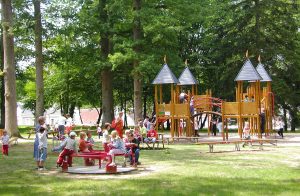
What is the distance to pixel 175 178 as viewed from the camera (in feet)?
39.5

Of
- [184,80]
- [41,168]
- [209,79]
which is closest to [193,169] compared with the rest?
[41,168]

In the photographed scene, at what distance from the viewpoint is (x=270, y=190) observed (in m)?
10.1

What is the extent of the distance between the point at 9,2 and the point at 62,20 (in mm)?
8411

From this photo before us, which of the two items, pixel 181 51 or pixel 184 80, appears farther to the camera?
pixel 181 51

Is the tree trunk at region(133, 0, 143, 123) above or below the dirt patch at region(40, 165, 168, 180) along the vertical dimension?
above

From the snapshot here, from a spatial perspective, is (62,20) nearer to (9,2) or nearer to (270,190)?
(9,2)

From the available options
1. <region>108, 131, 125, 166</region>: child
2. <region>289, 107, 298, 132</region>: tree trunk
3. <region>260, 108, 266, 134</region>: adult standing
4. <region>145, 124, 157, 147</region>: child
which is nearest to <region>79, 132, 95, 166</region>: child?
<region>108, 131, 125, 166</region>: child

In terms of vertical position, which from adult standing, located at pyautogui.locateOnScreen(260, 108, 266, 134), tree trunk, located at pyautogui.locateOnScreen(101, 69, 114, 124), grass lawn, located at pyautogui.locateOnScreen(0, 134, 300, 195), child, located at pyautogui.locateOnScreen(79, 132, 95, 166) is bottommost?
grass lawn, located at pyautogui.locateOnScreen(0, 134, 300, 195)

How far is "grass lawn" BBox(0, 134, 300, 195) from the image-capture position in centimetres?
1022

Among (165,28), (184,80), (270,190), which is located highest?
(165,28)

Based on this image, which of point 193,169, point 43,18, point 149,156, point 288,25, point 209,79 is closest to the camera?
point 193,169

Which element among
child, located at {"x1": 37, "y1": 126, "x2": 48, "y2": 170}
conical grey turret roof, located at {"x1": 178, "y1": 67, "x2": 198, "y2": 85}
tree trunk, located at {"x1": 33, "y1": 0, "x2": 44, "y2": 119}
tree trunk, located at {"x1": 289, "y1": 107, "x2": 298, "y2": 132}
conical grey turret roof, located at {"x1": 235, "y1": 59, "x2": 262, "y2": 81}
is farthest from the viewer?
tree trunk, located at {"x1": 289, "y1": 107, "x2": 298, "y2": 132}

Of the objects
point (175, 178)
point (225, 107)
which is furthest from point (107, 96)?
point (175, 178)

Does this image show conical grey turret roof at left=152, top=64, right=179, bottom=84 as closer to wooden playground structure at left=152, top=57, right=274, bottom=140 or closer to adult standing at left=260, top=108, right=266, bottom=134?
wooden playground structure at left=152, top=57, right=274, bottom=140
